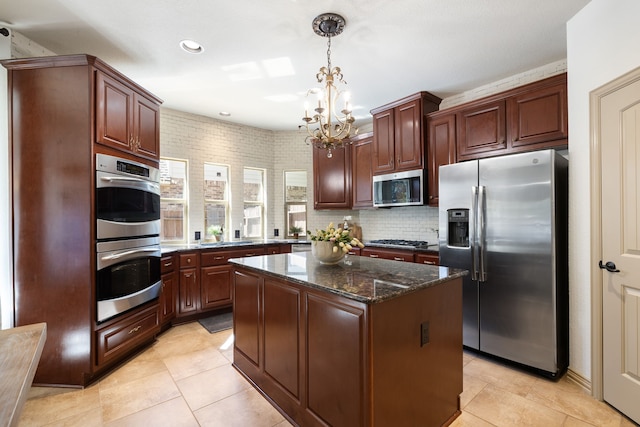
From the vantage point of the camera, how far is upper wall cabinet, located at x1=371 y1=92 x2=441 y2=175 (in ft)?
12.7

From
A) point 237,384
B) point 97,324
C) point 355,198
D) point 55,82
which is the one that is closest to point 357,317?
point 237,384

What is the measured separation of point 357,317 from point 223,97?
3.51m

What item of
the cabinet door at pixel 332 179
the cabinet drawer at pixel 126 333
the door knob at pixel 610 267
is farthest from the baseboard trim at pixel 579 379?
the cabinet drawer at pixel 126 333

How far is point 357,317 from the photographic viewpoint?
152 cm

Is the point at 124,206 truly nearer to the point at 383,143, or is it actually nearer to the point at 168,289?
the point at 168,289

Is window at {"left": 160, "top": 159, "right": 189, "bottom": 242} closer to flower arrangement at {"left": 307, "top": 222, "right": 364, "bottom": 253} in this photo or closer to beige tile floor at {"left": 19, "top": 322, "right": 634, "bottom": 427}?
beige tile floor at {"left": 19, "top": 322, "right": 634, "bottom": 427}

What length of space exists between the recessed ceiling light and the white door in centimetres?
326

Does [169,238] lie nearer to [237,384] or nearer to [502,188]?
[237,384]

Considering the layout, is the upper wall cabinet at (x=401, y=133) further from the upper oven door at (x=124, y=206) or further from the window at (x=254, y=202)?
the upper oven door at (x=124, y=206)

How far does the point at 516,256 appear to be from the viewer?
2.59 meters

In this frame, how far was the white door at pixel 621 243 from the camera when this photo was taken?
1949mm

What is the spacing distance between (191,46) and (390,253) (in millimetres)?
3132

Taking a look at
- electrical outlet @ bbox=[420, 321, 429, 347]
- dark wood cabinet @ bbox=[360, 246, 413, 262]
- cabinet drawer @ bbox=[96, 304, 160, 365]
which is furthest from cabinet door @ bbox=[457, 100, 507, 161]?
cabinet drawer @ bbox=[96, 304, 160, 365]

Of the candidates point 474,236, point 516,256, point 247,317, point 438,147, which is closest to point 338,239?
point 247,317
